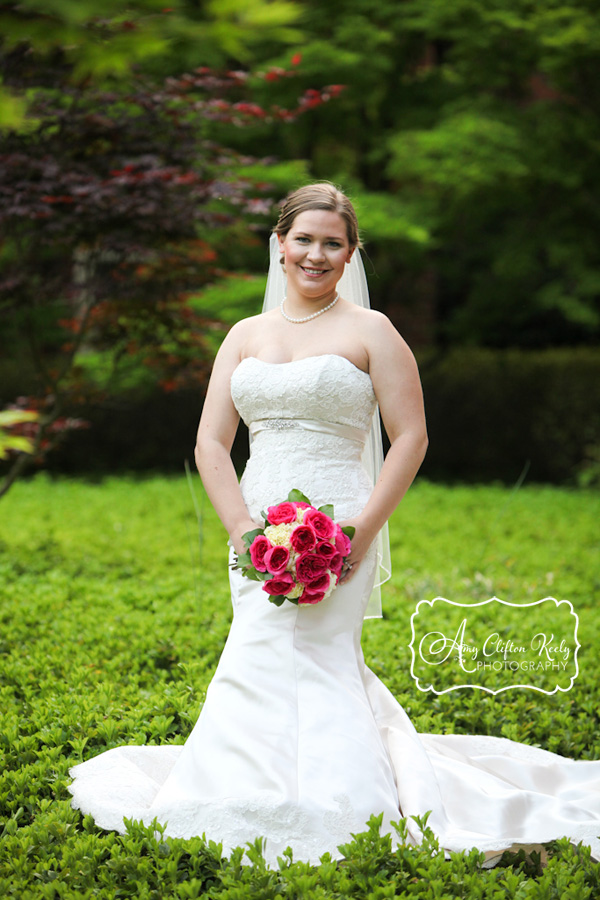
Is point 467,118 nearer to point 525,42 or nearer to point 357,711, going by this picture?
point 525,42

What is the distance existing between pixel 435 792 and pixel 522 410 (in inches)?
402

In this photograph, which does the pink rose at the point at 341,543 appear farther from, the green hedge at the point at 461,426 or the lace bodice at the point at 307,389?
the green hedge at the point at 461,426

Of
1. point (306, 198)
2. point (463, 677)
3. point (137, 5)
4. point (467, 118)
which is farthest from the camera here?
point (467, 118)

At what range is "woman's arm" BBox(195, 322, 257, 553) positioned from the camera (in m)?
3.33

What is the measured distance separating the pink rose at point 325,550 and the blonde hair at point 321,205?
1.21 meters

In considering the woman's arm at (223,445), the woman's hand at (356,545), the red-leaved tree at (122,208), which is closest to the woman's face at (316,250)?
the woman's arm at (223,445)

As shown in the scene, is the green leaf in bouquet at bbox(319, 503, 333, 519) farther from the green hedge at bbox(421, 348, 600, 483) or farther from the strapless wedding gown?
the green hedge at bbox(421, 348, 600, 483)

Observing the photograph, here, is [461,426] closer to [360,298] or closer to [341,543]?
[360,298]

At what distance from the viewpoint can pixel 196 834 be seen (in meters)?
2.92

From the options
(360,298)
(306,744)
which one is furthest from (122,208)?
(306,744)

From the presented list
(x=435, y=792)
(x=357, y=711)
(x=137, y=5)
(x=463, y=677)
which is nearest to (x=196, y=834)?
(x=357, y=711)

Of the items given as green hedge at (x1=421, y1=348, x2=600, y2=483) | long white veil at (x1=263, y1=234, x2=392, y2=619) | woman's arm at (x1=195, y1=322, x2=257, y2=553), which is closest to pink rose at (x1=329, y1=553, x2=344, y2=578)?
woman's arm at (x1=195, y1=322, x2=257, y2=553)

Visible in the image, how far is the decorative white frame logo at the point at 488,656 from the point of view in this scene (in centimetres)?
464

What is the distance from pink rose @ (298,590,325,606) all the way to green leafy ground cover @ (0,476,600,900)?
0.79 metres
